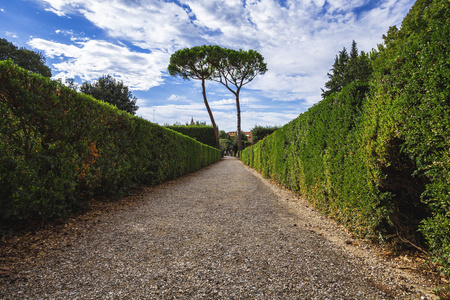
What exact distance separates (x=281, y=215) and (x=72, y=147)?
14.1 ft

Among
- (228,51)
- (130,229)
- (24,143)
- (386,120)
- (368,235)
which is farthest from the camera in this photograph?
(228,51)

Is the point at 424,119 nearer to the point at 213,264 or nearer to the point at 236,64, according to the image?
the point at 213,264

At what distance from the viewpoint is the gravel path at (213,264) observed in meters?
2.09

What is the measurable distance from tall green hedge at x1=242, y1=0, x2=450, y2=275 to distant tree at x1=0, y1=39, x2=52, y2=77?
38831mm

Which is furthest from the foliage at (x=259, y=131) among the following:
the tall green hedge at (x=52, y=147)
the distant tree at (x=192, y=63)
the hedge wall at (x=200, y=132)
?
the tall green hedge at (x=52, y=147)

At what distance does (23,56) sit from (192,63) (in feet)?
75.2

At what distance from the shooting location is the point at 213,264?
2.59 metres

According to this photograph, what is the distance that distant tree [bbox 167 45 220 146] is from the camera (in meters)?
29.7

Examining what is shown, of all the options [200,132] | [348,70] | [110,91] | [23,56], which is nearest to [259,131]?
[200,132]

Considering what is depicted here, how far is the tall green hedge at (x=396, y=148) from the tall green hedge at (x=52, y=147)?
4735 mm

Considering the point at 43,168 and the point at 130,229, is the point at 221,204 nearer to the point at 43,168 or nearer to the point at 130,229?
the point at 130,229

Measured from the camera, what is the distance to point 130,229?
3766mm

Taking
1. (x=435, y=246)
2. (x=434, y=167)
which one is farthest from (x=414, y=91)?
(x=435, y=246)

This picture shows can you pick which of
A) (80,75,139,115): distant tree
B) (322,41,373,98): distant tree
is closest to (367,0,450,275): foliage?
(322,41,373,98): distant tree
